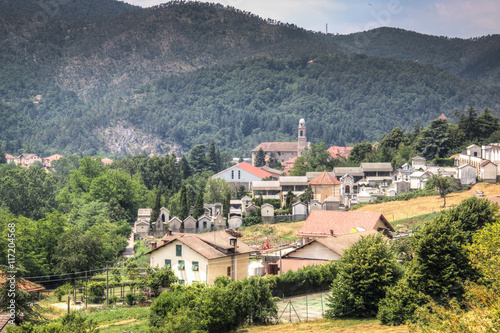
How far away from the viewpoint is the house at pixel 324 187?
7356cm

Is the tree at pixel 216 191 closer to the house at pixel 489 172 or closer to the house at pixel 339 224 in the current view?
the house at pixel 489 172

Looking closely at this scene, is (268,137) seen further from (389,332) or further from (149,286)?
(389,332)

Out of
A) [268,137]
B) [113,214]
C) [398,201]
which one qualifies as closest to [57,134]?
[268,137]

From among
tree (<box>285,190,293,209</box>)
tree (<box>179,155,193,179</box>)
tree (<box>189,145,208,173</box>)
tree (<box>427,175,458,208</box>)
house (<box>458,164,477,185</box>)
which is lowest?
tree (<box>285,190,293,209</box>)

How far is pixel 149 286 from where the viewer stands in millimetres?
35562

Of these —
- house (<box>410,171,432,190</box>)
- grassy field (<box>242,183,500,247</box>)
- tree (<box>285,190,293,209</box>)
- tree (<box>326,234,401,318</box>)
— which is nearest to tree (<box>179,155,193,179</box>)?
tree (<box>285,190,293,209</box>)

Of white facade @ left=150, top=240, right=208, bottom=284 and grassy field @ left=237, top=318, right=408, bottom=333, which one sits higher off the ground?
white facade @ left=150, top=240, right=208, bottom=284

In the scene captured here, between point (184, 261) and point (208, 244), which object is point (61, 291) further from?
point (208, 244)

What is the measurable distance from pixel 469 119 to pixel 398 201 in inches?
941

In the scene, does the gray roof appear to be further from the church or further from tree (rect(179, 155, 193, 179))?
the church

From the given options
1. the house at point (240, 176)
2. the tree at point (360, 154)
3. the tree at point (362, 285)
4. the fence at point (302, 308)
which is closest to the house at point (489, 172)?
the tree at point (360, 154)

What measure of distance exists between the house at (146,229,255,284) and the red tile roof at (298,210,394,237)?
23.8 feet

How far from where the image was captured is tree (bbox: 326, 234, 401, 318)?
27.8 meters

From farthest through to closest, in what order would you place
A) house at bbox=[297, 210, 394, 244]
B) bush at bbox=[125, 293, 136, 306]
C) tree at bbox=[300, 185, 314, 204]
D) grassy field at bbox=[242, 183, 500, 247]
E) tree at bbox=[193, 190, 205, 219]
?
1. tree at bbox=[300, 185, 314, 204]
2. tree at bbox=[193, 190, 205, 219]
3. grassy field at bbox=[242, 183, 500, 247]
4. house at bbox=[297, 210, 394, 244]
5. bush at bbox=[125, 293, 136, 306]
